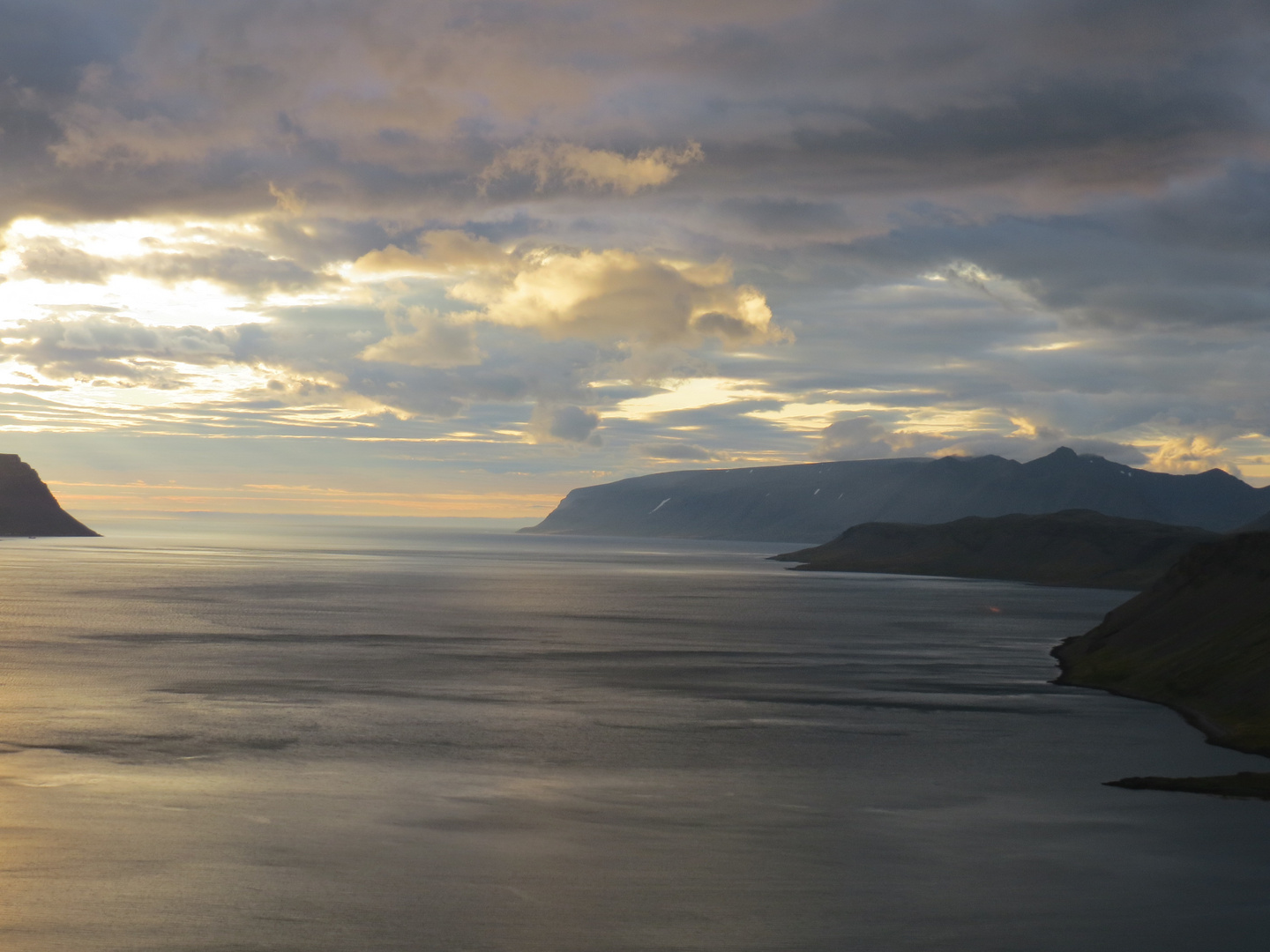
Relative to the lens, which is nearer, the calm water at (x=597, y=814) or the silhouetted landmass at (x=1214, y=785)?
the calm water at (x=597, y=814)

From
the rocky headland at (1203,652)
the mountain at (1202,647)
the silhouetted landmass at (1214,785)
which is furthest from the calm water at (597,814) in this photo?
the mountain at (1202,647)

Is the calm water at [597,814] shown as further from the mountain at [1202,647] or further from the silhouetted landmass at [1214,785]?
the mountain at [1202,647]

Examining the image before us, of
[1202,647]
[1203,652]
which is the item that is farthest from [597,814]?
[1202,647]

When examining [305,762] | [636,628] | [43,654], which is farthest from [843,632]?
[305,762]

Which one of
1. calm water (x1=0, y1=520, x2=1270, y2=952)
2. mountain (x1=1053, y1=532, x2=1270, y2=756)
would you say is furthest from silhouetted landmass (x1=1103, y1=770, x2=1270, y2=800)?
mountain (x1=1053, y1=532, x2=1270, y2=756)

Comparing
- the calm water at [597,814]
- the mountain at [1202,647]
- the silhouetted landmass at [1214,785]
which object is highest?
the mountain at [1202,647]

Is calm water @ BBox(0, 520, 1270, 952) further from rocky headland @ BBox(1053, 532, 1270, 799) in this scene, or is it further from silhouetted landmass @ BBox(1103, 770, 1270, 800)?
rocky headland @ BBox(1053, 532, 1270, 799)
